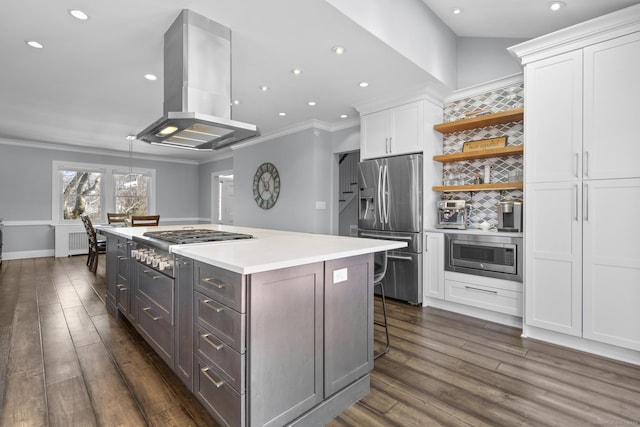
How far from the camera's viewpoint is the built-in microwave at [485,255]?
117 inches

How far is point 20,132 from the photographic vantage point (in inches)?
227

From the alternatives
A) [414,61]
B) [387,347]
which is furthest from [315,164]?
[387,347]

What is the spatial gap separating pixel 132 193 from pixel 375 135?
22.6 ft

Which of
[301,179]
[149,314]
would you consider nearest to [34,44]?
[149,314]

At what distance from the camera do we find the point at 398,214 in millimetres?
3771

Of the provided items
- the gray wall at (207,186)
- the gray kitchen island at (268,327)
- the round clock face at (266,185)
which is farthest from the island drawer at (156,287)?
the gray wall at (207,186)

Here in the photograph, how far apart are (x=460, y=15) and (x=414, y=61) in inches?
34.3

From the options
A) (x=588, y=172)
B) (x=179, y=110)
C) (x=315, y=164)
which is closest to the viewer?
(x=179, y=110)

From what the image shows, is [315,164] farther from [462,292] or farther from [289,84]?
[462,292]

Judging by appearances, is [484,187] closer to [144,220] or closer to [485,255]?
[485,255]

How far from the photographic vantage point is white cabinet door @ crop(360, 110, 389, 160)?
157 inches

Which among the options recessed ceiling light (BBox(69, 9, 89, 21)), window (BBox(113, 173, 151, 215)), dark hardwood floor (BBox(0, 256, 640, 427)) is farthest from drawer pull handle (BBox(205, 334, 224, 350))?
window (BBox(113, 173, 151, 215))

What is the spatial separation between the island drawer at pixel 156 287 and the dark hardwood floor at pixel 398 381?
47cm

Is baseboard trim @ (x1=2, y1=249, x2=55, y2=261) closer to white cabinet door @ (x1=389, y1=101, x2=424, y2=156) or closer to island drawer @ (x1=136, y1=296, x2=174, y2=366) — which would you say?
island drawer @ (x1=136, y1=296, x2=174, y2=366)
